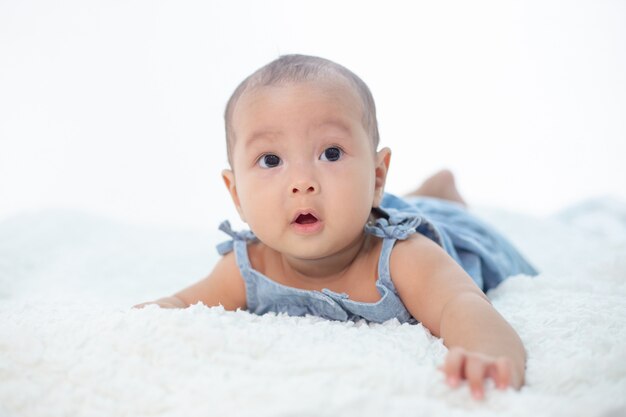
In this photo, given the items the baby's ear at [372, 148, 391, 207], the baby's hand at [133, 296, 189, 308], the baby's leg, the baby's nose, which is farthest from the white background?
the baby's nose

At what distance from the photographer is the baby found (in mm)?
1049

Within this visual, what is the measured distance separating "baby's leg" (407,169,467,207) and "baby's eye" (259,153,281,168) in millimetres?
1006

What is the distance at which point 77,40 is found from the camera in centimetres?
306

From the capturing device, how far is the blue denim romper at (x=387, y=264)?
3.69ft

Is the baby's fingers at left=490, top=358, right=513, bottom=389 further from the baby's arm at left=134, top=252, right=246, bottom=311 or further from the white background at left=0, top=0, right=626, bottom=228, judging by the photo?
the white background at left=0, top=0, right=626, bottom=228

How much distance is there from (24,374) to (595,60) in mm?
3373

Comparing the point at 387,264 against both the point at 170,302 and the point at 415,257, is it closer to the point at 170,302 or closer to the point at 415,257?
the point at 415,257

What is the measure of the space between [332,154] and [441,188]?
990 mm

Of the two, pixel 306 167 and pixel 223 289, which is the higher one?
pixel 306 167

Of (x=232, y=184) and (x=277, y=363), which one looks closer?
(x=277, y=363)

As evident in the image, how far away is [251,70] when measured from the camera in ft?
9.31

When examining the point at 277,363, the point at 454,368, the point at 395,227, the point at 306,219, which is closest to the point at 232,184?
the point at 306,219

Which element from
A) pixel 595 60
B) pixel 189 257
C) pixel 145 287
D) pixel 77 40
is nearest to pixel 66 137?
pixel 77 40

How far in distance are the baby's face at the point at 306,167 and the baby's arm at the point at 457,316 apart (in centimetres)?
12
